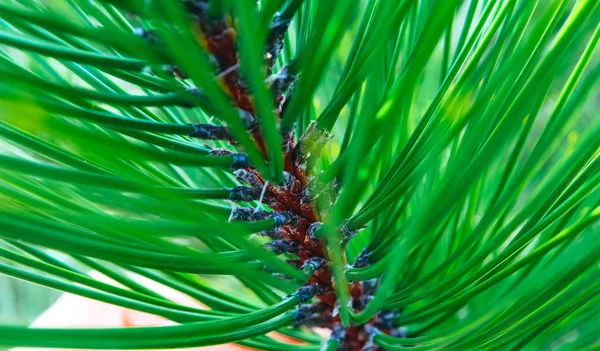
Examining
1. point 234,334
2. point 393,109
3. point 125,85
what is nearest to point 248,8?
point 393,109

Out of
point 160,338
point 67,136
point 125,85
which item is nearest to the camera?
point 67,136

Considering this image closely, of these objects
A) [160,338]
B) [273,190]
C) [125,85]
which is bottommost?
[160,338]

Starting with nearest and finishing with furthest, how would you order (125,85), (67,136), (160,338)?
(67,136), (160,338), (125,85)

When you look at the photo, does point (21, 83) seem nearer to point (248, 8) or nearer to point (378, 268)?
point (248, 8)

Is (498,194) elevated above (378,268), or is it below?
above

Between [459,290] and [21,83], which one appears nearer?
[21,83]

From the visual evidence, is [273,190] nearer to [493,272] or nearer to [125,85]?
[493,272]

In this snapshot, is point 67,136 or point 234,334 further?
point 234,334

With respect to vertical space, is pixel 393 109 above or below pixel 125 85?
below

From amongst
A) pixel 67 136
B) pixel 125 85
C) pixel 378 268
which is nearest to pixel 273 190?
pixel 378 268
